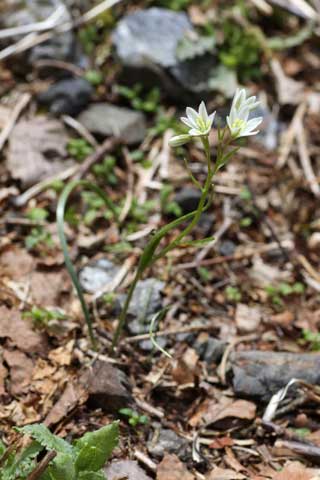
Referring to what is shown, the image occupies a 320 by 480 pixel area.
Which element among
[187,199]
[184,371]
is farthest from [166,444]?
[187,199]

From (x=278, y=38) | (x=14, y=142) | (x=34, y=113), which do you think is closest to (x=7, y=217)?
(x=14, y=142)

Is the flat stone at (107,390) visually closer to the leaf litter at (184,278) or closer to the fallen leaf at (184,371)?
the leaf litter at (184,278)

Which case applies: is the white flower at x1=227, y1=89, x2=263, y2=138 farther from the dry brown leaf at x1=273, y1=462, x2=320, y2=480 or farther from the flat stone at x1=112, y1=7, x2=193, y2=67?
the flat stone at x1=112, y1=7, x2=193, y2=67

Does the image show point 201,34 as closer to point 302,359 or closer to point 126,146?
point 126,146

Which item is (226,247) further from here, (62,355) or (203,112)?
(203,112)

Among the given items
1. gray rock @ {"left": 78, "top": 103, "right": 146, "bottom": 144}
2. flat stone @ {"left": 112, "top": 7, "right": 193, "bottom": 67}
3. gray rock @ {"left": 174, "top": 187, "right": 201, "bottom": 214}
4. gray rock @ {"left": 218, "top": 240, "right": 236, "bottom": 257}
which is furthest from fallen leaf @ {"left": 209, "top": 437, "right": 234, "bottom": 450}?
flat stone @ {"left": 112, "top": 7, "right": 193, "bottom": 67}

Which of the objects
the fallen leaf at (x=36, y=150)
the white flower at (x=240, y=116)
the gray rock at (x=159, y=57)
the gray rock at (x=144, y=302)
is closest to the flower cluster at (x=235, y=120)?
the white flower at (x=240, y=116)
